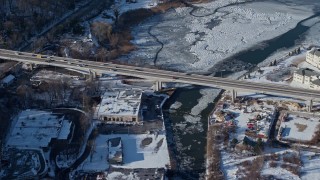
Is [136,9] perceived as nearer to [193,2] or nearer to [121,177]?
[193,2]

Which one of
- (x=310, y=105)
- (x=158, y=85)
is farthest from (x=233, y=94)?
(x=158, y=85)

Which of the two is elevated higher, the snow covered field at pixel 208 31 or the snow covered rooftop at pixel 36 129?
the snow covered field at pixel 208 31

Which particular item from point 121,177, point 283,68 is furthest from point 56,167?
point 283,68

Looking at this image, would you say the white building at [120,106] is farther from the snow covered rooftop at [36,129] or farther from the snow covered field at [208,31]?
the snow covered field at [208,31]

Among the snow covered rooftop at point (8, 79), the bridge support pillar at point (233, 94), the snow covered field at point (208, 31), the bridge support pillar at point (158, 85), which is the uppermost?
the snow covered field at point (208, 31)

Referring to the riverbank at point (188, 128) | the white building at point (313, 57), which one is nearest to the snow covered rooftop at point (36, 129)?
the riverbank at point (188, 128)

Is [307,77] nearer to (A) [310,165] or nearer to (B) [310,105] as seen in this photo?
(B) [310,105]
